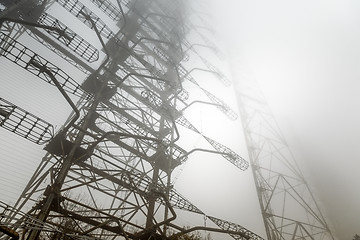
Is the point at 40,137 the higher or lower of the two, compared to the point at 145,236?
higher

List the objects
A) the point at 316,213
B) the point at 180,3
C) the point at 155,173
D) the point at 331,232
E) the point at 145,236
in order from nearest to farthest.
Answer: the point at 145,236
the point at 155,173
the point at 331,232
the point at 316,213
the point at 180,3

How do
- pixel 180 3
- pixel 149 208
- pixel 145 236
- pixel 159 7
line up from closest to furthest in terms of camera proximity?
1. pixel 145 236
2. pixel 149 208
3. pixel 159 7
4. pixel 180 3

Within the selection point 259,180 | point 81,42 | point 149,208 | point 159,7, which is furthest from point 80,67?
point 259,180

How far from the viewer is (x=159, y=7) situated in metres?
19.5

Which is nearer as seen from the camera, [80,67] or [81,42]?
[81,42]

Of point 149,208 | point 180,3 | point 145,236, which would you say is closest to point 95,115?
point 149,208

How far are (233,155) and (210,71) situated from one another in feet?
30.7

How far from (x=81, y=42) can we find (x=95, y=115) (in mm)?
2933

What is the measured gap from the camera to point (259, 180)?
14.9 metres

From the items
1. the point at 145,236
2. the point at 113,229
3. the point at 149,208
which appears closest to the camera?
the point at 113,229

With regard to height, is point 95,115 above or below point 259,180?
below

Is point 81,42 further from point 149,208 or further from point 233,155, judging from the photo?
point 233,155

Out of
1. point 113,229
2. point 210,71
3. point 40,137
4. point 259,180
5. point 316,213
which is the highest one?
point 210,71

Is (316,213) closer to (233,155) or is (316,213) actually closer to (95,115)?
(233,155)
